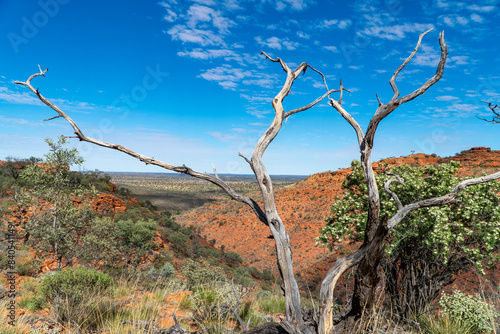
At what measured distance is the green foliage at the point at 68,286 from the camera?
4.62 m

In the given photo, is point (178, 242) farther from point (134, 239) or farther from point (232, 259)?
point (134, 239)

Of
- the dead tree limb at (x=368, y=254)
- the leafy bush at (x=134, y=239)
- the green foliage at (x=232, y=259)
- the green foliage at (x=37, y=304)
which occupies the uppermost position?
the dead tree limb at (x=368, y=254)

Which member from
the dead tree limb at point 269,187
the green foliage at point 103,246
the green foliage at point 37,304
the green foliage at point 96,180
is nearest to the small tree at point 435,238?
the dead tree limb at point 269,187

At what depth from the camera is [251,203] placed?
352 cm

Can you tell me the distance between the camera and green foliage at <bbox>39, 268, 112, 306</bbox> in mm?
4625

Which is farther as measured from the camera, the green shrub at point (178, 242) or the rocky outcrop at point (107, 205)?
the green shrub at point (178, 242)

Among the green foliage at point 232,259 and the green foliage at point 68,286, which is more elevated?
the green foliage at point 68,286

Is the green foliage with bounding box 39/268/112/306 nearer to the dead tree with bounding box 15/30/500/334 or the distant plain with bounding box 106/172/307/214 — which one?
the dead tree with bounding box 15/30/500/334

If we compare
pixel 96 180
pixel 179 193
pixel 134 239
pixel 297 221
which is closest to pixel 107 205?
pixel 134 239

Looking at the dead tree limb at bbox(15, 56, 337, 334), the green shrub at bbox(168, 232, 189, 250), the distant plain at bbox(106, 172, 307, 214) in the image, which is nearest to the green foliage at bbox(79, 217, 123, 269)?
the green shrub at bbox(168, 232, 189, 250)

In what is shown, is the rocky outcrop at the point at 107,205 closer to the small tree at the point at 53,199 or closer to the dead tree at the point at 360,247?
the small tree at the point at 53,199

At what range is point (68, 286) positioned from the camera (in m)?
4.68

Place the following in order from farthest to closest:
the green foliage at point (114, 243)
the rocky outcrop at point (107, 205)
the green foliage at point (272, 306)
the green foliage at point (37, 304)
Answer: the rocky outcrop at point (107, 205), the green foliage at point (114, 243), the green foliage at point (272, 306), the green foliage at point (37, 304)

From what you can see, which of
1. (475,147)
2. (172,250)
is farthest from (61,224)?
(475,147)
